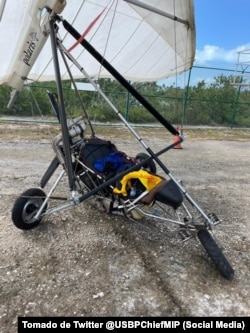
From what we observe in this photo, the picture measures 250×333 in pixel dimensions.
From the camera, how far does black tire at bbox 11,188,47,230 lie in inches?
139

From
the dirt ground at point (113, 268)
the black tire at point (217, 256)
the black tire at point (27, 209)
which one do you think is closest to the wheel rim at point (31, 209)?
the black tire at point (27, 209)

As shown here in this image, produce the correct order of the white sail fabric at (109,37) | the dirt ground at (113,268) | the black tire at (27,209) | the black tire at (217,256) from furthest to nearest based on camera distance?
the black tire at (27,209), the white sail fabric at (109,37), the black tire at (217,256), the dirt ground at (113,268)

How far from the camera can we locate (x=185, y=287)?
2947 mm

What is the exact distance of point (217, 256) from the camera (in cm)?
317

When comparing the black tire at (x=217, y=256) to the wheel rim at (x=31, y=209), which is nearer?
the black tire at (x=217, y=256)

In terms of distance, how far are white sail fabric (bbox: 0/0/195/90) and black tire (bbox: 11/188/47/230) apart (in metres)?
1.34

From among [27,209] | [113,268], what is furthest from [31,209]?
[113,268]

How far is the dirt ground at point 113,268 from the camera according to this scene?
8.77ft

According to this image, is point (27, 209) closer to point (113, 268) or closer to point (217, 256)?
point (113, 268)

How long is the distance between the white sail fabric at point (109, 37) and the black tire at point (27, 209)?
4.40 feet

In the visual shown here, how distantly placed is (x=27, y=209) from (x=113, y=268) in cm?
122

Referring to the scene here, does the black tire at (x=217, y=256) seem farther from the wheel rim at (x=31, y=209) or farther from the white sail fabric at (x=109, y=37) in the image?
the white sail fabric at (x=109, y=37)

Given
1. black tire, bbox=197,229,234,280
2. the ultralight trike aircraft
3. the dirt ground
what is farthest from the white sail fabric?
black tire, bbox=197,229,234,280

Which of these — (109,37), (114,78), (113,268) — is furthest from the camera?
(109,37)
